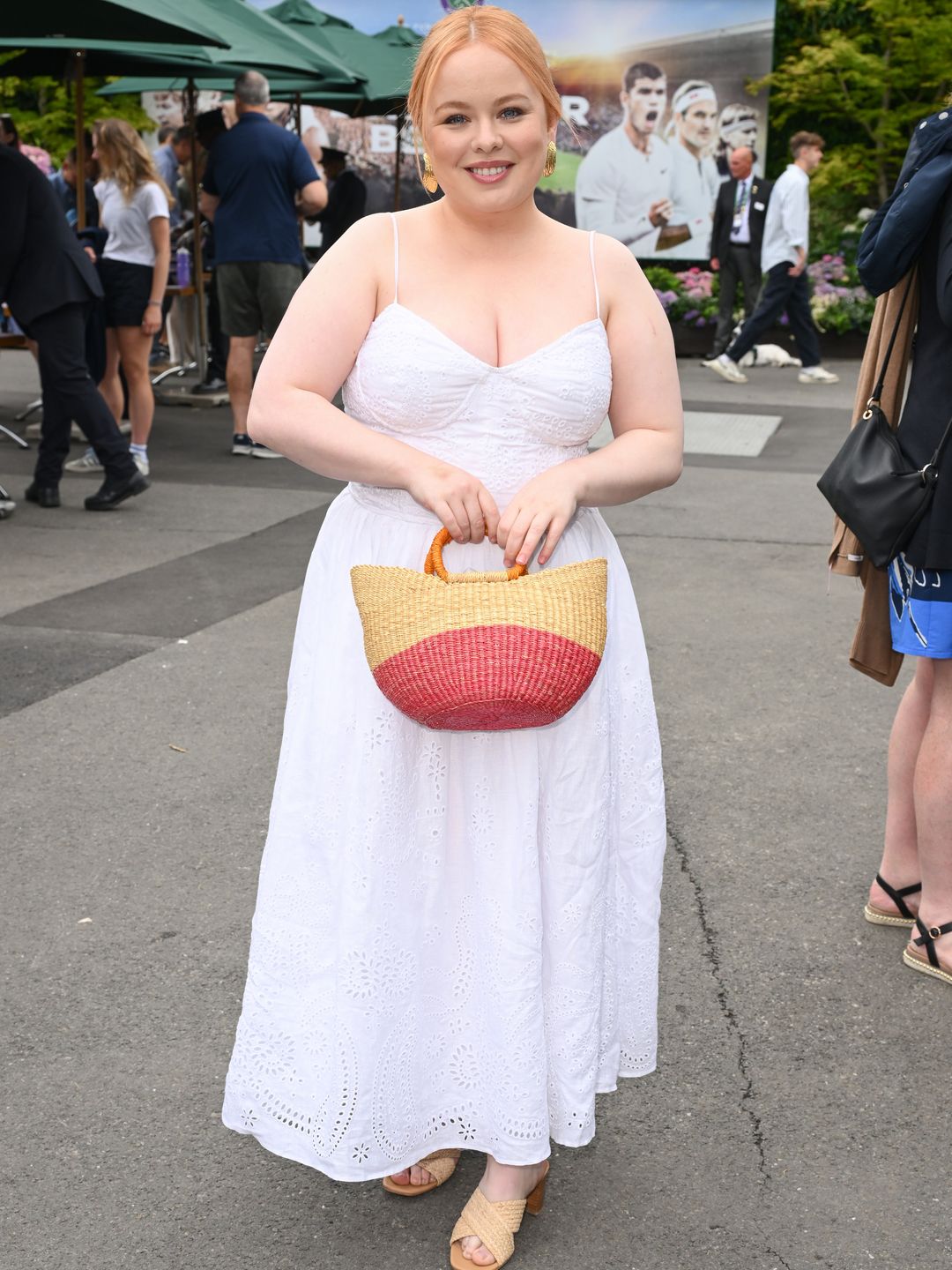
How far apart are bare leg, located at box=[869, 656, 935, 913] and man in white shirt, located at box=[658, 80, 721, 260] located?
17024mm

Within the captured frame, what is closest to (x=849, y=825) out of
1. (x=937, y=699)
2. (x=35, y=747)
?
(x=937, y=699)

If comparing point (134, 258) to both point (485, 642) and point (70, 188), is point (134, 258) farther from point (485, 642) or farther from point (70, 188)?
point (485, 642)

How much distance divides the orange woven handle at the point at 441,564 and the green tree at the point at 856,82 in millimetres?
18712

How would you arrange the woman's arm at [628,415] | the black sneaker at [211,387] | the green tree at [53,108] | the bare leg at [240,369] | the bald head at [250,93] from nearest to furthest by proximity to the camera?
the woman's arm at [628,415] < the bare leg at [240,369] < the bald head at [250,93] < the black sneaker at [211,387] < the green tree at [53,108]

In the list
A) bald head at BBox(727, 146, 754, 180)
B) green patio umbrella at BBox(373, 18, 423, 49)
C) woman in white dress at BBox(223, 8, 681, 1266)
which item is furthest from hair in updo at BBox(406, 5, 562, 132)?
green patio umbrella at BBox(373, 18, 423, 49)

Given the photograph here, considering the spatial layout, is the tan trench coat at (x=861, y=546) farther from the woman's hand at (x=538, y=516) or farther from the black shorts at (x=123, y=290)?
the black shorts at (x=123, y=290)

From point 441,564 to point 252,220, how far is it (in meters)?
8.37

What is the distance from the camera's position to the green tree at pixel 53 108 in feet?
79.7

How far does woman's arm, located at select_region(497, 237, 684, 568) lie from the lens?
241 cm

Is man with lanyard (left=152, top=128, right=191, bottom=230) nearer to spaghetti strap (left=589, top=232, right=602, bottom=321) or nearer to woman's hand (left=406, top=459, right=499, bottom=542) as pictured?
spaghetti strap (left=589, top=232, right=602, bottom=321)

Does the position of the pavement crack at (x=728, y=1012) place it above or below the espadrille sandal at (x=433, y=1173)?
below

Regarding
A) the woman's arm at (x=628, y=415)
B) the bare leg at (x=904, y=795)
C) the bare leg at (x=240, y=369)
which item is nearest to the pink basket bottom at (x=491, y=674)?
the woman's arm at (x=628, y=415)

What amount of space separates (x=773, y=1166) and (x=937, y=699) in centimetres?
122

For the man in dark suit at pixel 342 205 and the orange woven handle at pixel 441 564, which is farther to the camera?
the man in dark suit at pixel 342 205
